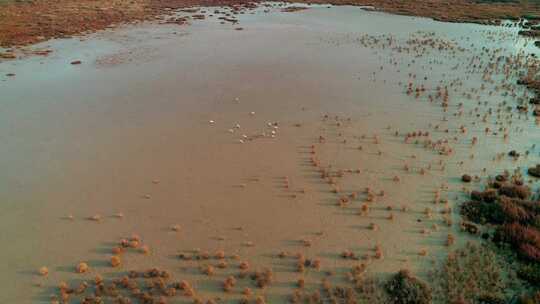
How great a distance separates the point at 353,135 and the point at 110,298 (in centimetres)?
1697

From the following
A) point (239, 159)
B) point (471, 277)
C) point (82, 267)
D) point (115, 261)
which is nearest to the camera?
point (471, 277)

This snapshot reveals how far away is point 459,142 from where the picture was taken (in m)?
23.1

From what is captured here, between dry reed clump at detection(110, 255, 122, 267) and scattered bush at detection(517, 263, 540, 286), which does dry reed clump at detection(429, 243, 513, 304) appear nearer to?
scattered bush at detection(517, 263, 540, 286)

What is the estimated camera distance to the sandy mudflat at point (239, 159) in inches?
595

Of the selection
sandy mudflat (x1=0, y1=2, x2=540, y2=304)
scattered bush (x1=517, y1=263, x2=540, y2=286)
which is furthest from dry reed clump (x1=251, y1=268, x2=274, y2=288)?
scattered bush (x1=517, y1=263, x2=540, y2=286)

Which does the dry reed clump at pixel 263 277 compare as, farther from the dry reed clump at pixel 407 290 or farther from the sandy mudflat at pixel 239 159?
the dry reed clump at pixel 407 290

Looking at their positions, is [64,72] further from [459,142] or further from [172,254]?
[459,142]

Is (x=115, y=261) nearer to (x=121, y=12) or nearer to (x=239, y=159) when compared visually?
(x=239, y=159)

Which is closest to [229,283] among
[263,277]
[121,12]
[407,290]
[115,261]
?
[263,277]

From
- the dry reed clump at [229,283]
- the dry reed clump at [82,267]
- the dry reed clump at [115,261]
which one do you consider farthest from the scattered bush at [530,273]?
the dry reed clump at [82,267]

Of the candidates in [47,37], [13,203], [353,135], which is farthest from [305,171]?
[47,37]

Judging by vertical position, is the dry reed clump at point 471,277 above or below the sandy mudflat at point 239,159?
below

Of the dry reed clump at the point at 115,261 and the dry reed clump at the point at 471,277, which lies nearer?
the dry reed clump at the point at 471,277

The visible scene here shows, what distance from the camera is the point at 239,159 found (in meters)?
21.5
